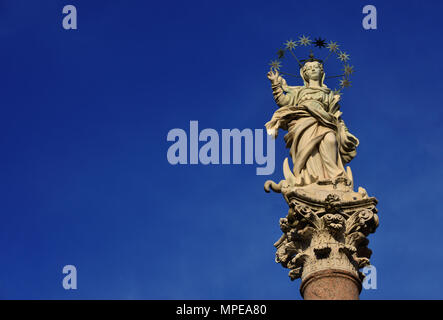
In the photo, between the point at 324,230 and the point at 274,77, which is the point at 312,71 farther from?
the point at 324,230

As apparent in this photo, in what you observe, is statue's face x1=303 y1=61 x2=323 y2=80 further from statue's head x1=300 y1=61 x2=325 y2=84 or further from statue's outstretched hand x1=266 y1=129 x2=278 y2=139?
statue's outstretched hand x1=266 y1=129 x2=278 y2=139

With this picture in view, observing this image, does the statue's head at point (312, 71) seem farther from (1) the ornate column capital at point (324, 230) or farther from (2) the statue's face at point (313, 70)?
(1) the ornate column capital at point (324, 230)

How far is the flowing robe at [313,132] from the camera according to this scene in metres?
24.7

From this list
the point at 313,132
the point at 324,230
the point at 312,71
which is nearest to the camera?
the point at 324,230

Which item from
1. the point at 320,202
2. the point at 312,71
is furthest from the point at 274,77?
the point at 320,202

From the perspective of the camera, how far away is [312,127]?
2550 cm

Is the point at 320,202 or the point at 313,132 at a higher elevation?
the point at 313,132

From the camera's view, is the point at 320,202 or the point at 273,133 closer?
the point at 320,202

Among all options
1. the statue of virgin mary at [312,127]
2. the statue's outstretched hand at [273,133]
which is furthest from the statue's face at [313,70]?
the statue's outstretched hand at [273,133]

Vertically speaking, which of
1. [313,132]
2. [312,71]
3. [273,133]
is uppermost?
[312,71]

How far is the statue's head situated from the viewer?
27.1 m

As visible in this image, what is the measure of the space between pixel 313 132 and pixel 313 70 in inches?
102

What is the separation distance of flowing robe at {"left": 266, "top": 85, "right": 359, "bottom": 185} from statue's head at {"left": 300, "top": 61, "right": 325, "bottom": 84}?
1.37 ft
